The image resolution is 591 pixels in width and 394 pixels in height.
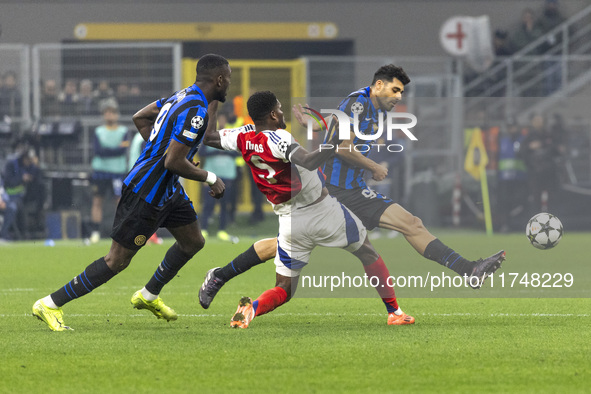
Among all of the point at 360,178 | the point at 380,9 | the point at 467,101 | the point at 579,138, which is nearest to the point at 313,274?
the point at 360,178

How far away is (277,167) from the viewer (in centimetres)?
758

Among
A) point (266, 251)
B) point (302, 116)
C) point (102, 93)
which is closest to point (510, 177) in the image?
point (302, 116)

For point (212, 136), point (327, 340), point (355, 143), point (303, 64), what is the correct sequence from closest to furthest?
point (327, 340), point (212, 136), point (355, 143), point (303, 64)

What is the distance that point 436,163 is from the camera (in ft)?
51.8

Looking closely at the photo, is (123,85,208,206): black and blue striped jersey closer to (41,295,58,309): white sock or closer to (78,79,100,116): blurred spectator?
(41,295,58,309): white sock

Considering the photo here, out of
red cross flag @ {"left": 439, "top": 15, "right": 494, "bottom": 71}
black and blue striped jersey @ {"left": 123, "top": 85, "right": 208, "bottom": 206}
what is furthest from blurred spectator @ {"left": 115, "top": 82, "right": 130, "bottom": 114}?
black and blue striped jersey @ {"left": 123, "top": 85, "right": 208, "bottom": 206}

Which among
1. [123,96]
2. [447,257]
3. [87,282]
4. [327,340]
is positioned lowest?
[327,340]

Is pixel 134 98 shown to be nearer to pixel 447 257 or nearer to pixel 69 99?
pixel 69 99

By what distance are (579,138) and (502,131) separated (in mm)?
1526

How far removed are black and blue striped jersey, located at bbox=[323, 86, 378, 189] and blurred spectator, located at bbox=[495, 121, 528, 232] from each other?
2772mm

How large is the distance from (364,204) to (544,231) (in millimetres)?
1632

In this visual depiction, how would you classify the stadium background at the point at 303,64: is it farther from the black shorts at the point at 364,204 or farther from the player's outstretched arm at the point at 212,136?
the player's outstretched arm at the point at 212,136

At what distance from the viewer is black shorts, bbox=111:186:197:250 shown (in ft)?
25.0

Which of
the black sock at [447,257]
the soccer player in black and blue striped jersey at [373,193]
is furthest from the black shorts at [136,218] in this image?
the black sock at [447,257]
